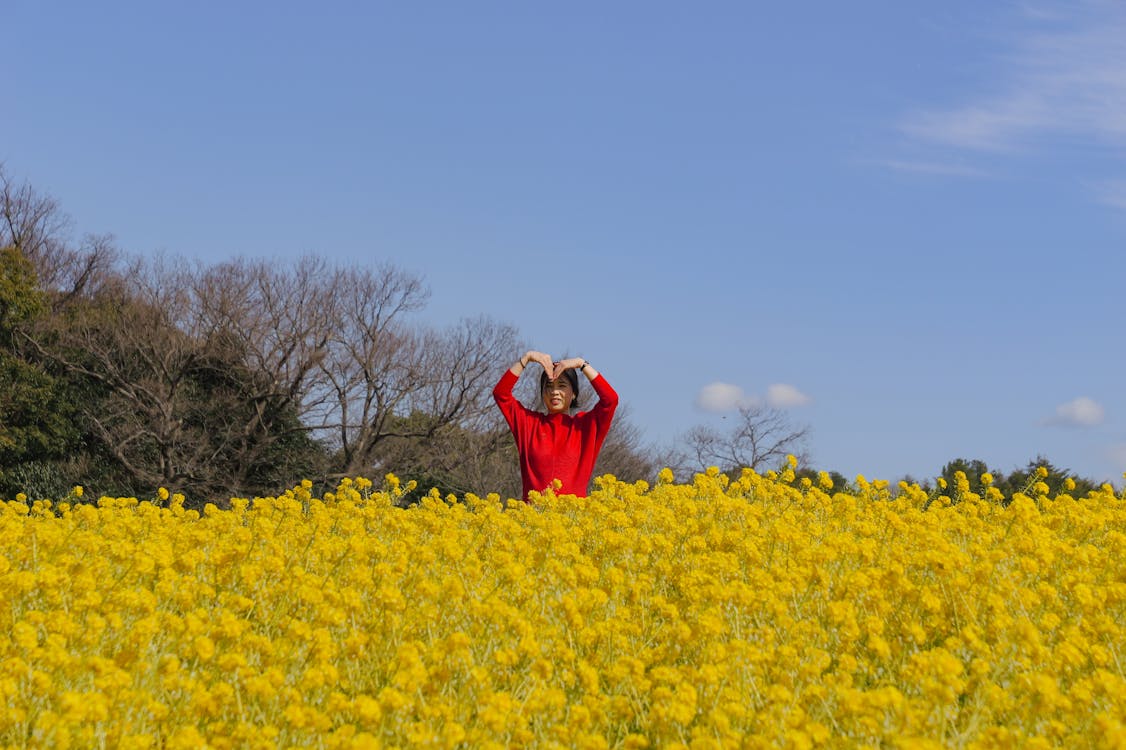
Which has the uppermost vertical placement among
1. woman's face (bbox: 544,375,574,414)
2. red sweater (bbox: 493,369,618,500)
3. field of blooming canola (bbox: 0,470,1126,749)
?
woman's face (bbox: 544,375,574,414)

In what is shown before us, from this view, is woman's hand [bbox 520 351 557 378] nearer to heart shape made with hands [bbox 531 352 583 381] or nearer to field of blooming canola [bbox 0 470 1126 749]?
heart shape made with hands [bbox 531 352 583 381]

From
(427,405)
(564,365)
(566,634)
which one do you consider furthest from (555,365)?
(427,405)

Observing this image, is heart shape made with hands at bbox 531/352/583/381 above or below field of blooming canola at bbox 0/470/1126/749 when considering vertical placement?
above

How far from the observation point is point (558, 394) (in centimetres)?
834

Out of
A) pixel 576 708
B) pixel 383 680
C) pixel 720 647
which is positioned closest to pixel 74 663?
pixel 383 680

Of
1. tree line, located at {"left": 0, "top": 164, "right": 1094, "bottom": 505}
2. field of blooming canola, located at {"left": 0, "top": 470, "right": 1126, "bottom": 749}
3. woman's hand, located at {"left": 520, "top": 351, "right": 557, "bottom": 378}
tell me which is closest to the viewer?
field of blooming canola, located at {"left": 0, "top": 470, "right": 1126, "bottom": 749}

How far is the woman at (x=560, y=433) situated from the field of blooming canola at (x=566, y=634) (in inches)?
45.6

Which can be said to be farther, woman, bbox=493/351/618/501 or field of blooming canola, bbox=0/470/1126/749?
woman, bbox=493/351/618/501

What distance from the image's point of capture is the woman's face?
834 centimetres

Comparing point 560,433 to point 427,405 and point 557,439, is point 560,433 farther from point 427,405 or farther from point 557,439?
point 427,405

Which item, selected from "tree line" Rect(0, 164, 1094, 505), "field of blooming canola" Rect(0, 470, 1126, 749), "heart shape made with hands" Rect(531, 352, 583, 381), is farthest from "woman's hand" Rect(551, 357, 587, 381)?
"tree line" Rect(0, 164, 1094, 505)

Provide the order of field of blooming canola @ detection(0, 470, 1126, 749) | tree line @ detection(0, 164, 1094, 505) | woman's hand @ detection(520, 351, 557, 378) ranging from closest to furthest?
field of blooming canola @ detection(0, 470, 1126, 749) → woman's hand @ detection(520, 351, 557, 378) → tree line @ detection(0, 164, 1094, 505)

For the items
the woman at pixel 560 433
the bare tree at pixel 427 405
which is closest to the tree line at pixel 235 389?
the bare tree at pixel 427 405

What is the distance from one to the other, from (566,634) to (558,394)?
3.36m
